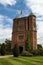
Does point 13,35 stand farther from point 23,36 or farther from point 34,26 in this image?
point 34,26

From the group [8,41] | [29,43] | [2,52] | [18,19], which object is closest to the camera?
[2,52]

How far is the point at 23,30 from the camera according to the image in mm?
52406

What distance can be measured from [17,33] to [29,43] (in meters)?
5.43

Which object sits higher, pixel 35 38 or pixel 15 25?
pixel 15 25

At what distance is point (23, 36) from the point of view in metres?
52.0

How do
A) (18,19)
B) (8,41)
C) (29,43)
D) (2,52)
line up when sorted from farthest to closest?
(8,41), (18,19), (29,43), (2,52)

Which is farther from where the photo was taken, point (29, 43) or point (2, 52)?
point (29, 43)

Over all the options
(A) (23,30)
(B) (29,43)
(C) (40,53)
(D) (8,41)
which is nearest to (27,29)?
(A) (23,30)

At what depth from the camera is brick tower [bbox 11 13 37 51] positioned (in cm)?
5100

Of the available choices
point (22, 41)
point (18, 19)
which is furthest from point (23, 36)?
point (18, 19)

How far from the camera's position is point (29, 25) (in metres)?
51.7

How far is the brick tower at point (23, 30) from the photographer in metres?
51.0

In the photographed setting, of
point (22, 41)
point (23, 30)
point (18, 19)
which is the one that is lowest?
point (22, 41)

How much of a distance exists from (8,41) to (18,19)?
1845 centimetres
